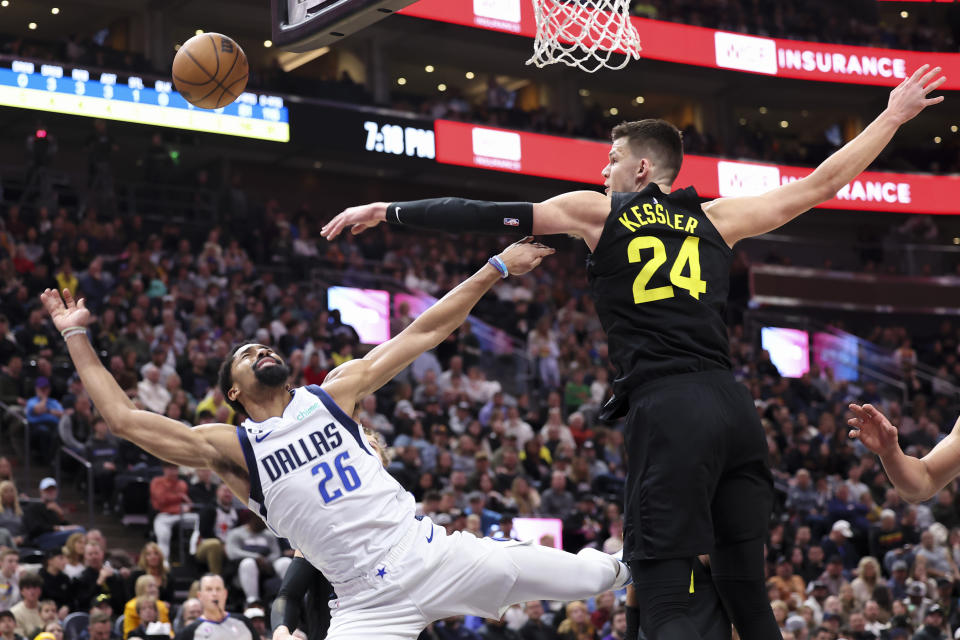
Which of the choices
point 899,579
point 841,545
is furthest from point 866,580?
point 841,545

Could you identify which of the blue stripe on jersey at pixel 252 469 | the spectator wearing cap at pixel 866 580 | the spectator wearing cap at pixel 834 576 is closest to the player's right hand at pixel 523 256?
the blue stripe on jersey at pixel 252 469

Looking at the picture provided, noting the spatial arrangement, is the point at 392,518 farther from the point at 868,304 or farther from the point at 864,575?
the point at 868,304

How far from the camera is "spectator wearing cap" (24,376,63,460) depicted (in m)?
15.3

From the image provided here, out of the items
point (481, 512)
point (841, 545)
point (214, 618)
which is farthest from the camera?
point (841, 545)

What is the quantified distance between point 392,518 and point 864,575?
12.1m

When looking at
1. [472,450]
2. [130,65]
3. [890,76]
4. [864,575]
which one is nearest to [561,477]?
[472,450]

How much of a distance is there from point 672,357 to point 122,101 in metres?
18.1

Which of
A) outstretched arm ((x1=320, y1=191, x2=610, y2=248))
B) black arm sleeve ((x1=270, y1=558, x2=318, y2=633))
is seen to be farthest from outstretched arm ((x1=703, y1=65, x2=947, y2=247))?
black arm sleeve ((x1=270, y1=558, x2=318, y2=633))

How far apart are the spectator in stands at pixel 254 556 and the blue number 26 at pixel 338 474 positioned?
756 cm

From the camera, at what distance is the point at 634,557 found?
4.92 m

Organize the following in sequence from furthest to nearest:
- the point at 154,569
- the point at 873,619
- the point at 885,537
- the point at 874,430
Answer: the point at 885,537 < the point at 873,619 < the point at 154,569 < the point at 874,430

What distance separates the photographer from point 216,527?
14156 millimetres

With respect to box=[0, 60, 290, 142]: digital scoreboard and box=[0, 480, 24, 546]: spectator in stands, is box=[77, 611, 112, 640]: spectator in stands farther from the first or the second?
box=[0, 60, 290, 142]: digital scoreboard

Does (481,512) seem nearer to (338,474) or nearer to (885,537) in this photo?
(885,537)
